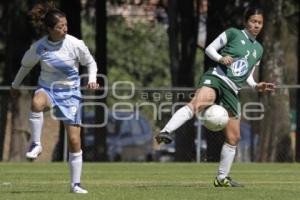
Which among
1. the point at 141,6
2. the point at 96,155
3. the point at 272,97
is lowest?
the point at 96,155

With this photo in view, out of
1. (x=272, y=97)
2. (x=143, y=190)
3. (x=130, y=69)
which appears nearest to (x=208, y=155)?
(x=272, y=97)

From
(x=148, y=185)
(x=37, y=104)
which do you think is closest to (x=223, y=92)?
(x=148, y=185)

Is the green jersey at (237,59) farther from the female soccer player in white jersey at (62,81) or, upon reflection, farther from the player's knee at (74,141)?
the player's knee at (74,141)

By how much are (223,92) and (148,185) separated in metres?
1.78

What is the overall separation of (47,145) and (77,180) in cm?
1610

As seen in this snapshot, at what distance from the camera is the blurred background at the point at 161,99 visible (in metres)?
25.3

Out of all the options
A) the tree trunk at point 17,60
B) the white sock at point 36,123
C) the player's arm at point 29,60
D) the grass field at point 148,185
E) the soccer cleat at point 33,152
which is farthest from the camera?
the tree trunk at point 17,60

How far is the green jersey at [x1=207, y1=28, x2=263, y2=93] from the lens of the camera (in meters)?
12.0

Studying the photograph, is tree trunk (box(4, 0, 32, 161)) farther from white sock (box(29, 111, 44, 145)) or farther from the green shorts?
white sock (box(29, 111, 44, 145))

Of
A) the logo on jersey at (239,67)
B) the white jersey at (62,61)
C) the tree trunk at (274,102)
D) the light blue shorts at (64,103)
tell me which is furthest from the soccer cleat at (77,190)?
the tree trunk at (274,102)

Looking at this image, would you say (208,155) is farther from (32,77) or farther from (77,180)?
(77,180)

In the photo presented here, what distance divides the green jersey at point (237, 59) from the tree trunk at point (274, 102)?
43.5 ft

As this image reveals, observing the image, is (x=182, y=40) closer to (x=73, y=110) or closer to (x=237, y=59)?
(x=237, y=59)

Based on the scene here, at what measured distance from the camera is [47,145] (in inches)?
1064
